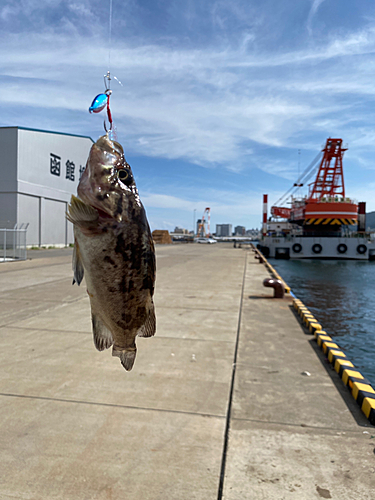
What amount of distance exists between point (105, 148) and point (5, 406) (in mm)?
3778

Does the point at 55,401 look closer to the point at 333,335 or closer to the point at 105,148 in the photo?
the point at 105,148

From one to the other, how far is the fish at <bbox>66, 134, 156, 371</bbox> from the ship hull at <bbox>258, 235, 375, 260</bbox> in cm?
4256

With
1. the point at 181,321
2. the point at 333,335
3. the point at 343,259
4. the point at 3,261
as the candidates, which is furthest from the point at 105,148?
the point at 343,259

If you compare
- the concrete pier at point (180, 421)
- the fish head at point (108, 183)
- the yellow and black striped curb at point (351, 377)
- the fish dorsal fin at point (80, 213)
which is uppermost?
the fish head at point (108, 183)

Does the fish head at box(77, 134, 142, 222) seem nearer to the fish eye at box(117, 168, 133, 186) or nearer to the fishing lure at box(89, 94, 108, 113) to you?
the fish eye at box(117, 168, 133, 186)

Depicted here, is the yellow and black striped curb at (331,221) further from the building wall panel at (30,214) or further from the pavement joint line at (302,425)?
the pavement joint line at (302,425)

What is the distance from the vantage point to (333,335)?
29.7ft

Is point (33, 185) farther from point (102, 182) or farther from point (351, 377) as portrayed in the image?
point (102, 182)

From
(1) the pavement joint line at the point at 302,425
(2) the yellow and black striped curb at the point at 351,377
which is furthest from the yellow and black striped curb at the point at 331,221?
(1) the pavement joint line at the point at 302,425

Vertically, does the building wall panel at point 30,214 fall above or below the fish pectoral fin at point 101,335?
above

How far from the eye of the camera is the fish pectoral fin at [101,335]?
1.37m

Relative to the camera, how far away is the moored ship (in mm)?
41219

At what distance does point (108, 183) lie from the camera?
1.14m

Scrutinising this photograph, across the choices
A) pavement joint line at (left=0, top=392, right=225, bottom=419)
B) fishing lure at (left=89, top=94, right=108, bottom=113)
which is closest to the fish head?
Result: fishing lure at (left=89, top=94, right=108, bottom=113)
